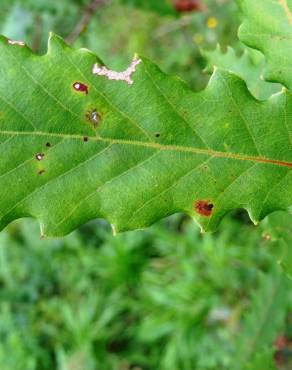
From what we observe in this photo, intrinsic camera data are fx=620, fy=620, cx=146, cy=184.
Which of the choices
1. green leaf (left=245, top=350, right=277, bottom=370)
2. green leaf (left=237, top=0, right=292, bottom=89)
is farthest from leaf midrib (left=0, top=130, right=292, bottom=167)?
green leaf (left=245, top=350, right=277, bottom=370)

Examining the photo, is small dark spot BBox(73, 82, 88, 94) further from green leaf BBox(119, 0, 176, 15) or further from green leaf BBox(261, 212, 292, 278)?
green leaf BBox(119, 0, 176, 15)

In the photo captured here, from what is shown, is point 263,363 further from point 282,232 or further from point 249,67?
point 249,67

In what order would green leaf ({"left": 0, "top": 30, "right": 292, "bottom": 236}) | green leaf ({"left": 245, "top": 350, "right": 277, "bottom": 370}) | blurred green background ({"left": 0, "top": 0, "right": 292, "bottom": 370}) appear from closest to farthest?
green leaf ({"left": 0, "top": 30, "right": 292, "bottom": 236}) → green leaf ({"left": 245, "top": 350, "right": 277, "bottom": 370}) → blurred green background ({"left": 0, "top": 0, "right": 292, "bottom": 370})

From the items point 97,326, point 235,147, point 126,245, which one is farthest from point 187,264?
point 235,147

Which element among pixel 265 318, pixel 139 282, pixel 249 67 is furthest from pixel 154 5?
pixel 139 282

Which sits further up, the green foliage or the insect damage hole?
the insect damage hole

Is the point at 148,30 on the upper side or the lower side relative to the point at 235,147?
lower

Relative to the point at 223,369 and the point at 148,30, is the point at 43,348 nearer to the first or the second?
the point at 223,369
